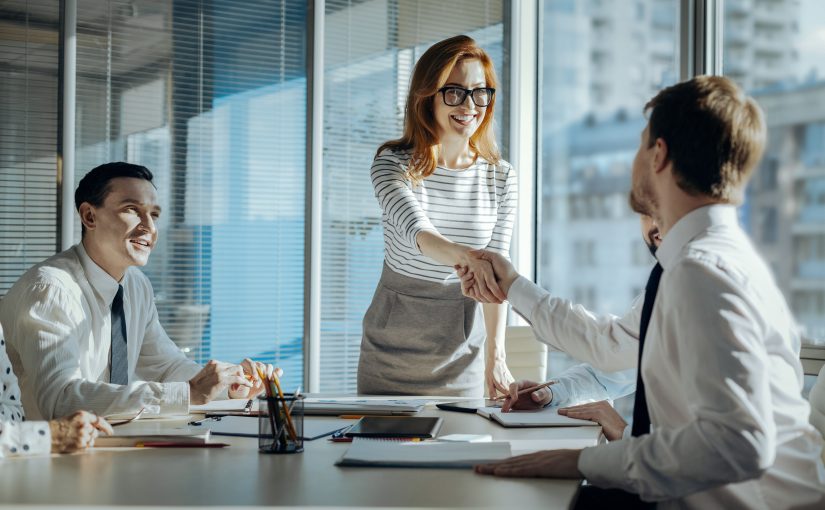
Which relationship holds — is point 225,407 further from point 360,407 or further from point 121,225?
point 121,225

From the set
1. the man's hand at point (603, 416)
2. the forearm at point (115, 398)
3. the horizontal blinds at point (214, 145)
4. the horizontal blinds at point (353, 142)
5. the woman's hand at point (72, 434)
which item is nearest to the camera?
the woman's hand at point (72, 434)

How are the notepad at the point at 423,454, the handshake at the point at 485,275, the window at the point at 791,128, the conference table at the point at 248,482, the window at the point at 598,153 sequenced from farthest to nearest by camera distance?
the window at the point at 598,153 → the window at the point at 791,128 → the handshake at the point at 485,275 → the notepad at the point at 423,454 → the conference table at the point at 248,482

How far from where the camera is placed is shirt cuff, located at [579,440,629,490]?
1356 mm

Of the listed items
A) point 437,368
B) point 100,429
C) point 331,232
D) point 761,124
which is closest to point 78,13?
point 331,232

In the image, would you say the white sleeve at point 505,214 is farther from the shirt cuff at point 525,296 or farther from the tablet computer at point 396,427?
the tablet computer at point 396,427

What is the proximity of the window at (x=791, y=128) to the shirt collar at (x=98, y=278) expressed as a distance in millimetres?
2291

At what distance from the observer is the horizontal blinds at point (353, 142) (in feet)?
15.2

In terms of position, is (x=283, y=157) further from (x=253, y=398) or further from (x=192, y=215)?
(x=253, y=398)

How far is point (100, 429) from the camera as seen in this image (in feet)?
5.63

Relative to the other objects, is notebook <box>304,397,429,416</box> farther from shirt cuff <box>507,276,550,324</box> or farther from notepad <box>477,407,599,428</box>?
shirt cuff <box>507,276,550,324</box>

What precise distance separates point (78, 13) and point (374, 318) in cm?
258

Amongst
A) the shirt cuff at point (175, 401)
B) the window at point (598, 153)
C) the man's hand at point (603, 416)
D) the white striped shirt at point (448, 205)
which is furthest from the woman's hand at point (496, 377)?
the window at point (598, 153)

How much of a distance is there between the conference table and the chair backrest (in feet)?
4.86

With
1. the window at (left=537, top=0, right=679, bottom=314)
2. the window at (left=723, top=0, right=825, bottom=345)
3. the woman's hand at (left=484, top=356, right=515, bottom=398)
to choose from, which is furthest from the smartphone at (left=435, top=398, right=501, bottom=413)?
the window at (left=537, top=0, right=679, bottom=314)
